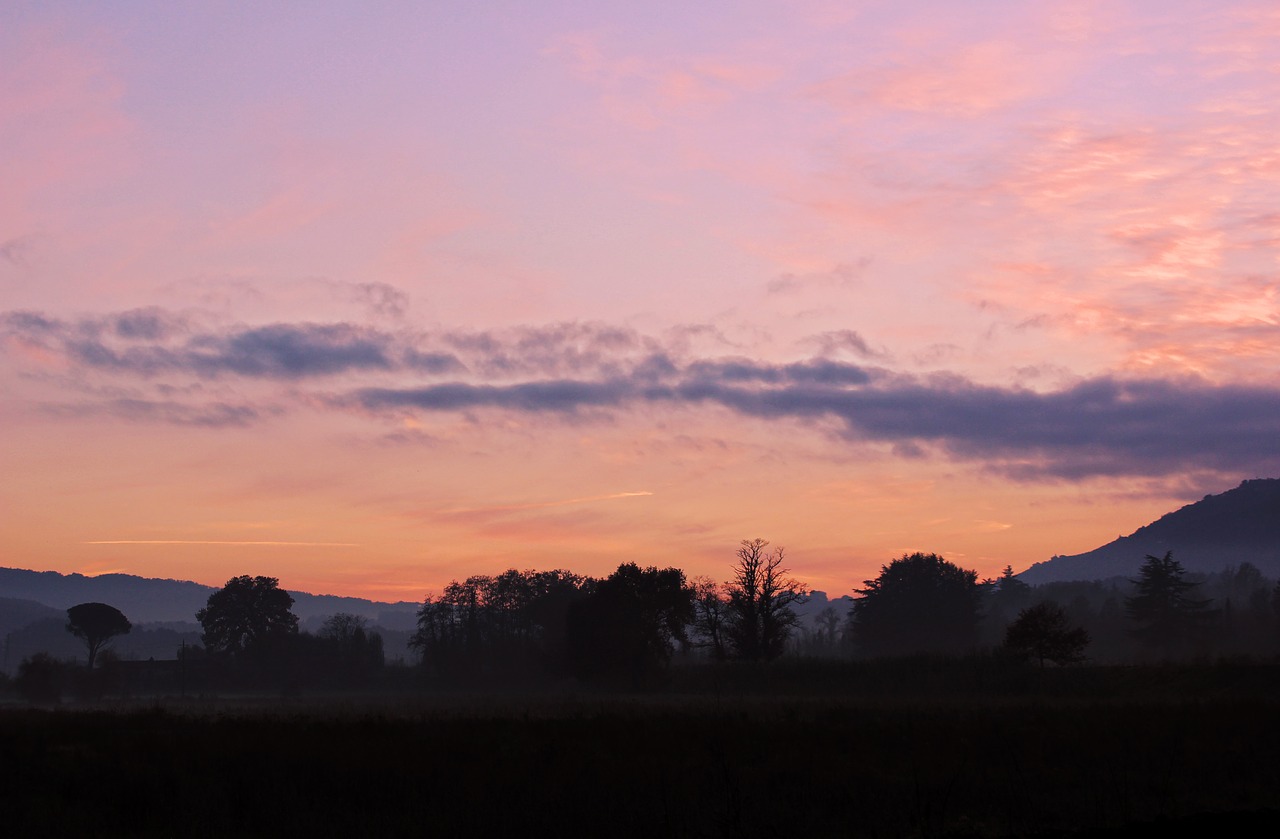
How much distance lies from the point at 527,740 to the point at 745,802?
11777 millimetres

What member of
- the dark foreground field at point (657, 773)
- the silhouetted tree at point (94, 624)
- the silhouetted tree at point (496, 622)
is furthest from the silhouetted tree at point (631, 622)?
the silhouetted tree at point (94, 624)

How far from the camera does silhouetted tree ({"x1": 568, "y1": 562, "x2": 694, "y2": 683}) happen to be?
84500 mm

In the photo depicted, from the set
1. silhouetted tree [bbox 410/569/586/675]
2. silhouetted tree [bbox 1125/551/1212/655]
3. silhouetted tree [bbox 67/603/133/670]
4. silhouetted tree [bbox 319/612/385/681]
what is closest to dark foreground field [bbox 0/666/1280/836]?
silhouetted tree [bbox 410/569/586/675]

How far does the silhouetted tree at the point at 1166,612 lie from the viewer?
119 meters

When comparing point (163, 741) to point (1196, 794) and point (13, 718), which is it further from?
point (1196, 794)

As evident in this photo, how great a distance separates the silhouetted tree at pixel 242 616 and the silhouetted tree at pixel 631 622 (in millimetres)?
63500

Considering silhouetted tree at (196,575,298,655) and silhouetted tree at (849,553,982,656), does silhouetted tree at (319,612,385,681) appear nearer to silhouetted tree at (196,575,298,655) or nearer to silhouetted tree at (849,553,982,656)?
silhouetted tree at (196,575,298,655)

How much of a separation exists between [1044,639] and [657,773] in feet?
150

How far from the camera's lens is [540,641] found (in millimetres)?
119250

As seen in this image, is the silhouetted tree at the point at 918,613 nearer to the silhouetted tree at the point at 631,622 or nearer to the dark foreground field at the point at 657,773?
the silhouetted tree at the point at 631,622

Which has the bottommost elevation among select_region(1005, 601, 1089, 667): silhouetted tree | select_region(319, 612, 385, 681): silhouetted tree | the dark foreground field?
select_region(319, 612, 385, 681): silhouetted tree

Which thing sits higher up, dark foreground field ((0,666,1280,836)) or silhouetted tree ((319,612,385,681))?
dark foreground field ((0,666,1280,836))

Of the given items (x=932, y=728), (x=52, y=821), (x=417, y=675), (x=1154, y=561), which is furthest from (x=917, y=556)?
(x=52, y=821)

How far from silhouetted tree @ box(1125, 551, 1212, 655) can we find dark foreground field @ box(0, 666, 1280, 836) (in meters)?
87.6
